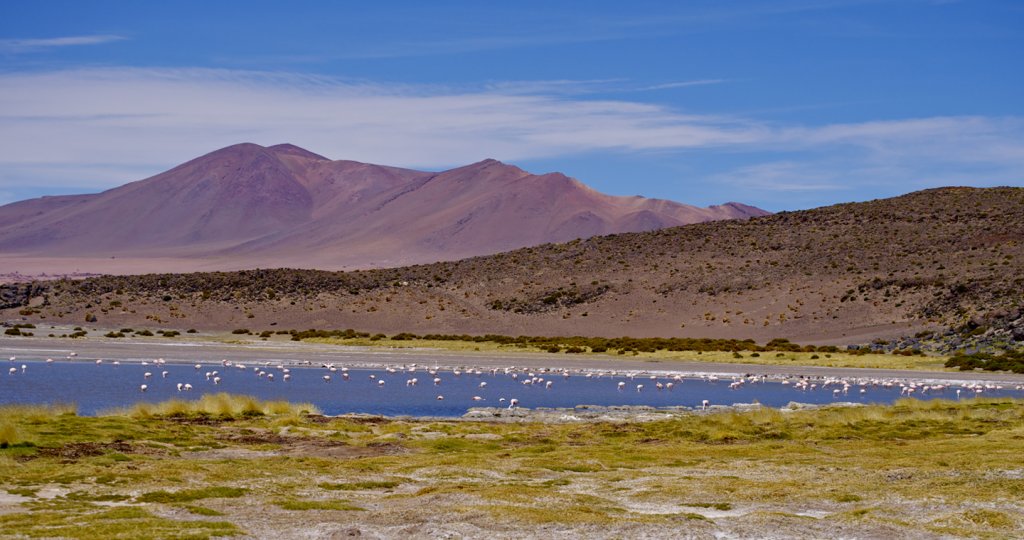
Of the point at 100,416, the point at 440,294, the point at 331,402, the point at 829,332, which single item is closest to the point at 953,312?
the point at 829,332

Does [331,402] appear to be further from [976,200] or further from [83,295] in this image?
[976,200]

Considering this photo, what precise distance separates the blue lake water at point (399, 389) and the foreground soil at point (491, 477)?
7.68 m

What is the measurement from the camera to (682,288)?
3792 inches

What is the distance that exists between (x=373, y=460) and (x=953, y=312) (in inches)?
2554

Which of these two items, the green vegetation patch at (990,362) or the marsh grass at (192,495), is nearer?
the marsh grass at (192,495)

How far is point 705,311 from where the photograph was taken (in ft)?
298

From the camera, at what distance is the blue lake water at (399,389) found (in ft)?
122

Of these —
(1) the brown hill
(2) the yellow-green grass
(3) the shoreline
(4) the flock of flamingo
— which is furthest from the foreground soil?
(1) the brown hill

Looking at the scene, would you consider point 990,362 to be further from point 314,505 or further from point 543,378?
point 314,505

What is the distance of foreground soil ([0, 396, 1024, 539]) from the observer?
15.1 meters

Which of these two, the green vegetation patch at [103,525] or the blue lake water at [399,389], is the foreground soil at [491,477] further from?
the blue lake water at [399,389]

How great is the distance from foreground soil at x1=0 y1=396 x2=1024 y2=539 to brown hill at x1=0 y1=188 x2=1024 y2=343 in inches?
2085

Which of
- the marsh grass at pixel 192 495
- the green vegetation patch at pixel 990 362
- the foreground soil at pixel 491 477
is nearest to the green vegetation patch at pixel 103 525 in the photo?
the foreground soil at pixel 491 477

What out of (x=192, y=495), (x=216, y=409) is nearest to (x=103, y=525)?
(x=192, y=495)
